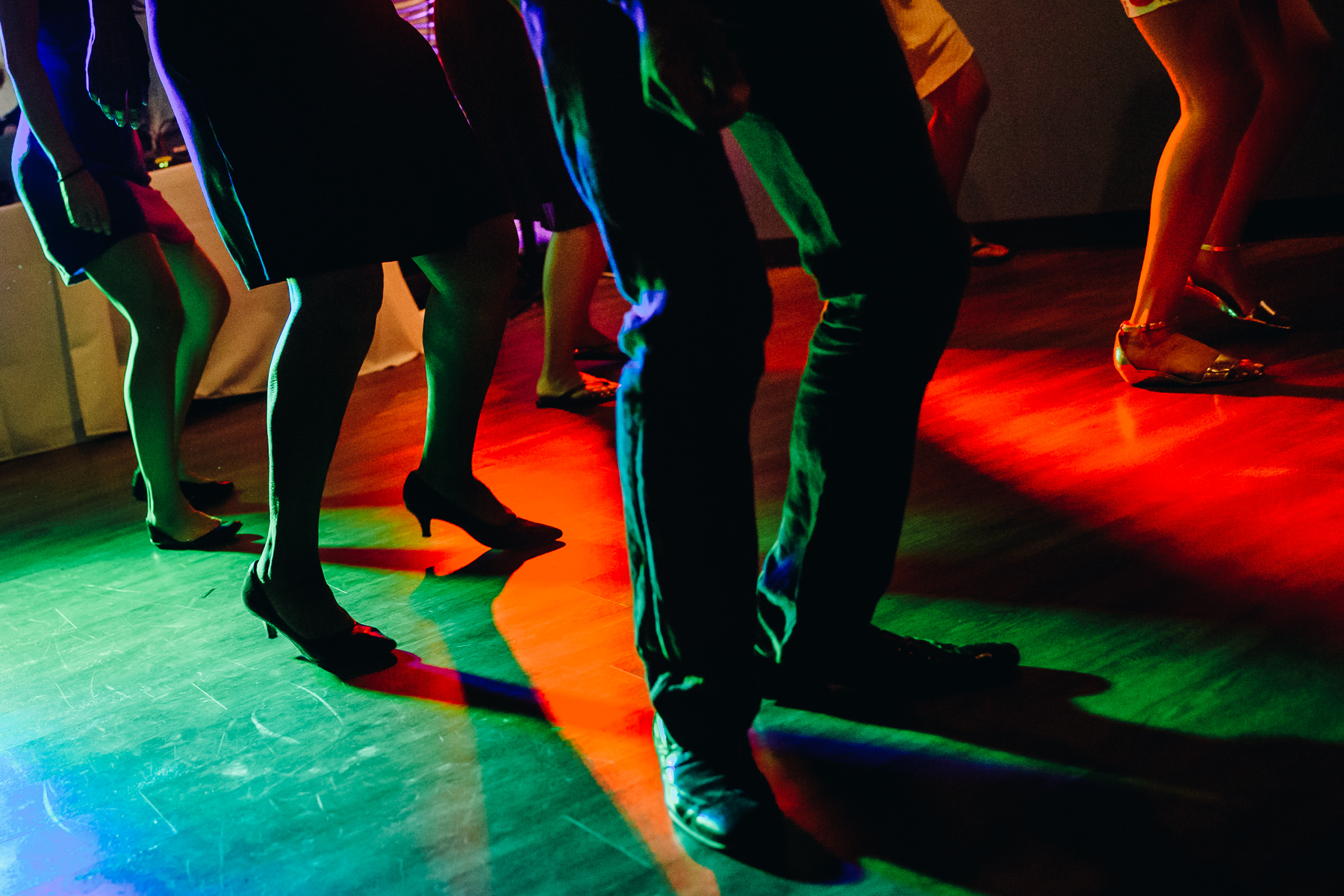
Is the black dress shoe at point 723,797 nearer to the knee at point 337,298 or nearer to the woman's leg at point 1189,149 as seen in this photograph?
the knee at point 337,298

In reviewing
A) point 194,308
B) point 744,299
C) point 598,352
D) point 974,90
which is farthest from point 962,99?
point 744,299

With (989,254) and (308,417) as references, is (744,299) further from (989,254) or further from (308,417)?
(989,254)

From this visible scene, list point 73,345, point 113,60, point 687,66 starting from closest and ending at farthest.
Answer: point 687,66, point 113,60, point 73,345

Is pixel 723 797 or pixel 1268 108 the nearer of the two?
pixel 723 797

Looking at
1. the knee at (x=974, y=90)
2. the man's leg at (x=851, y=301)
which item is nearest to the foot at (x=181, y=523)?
the man's leg at (x=851, y=301)

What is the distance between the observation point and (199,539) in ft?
6.03

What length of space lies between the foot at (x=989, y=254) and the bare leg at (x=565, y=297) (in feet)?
5.46

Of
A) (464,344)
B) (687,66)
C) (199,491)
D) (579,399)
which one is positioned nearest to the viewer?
(687,66)

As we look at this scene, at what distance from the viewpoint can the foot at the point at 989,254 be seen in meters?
3.57

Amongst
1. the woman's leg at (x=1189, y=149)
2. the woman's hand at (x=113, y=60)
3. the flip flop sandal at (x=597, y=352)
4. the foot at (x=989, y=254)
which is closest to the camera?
the woman's hand at (x=113, y=60)

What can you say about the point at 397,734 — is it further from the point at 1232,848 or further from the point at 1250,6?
the point at 1250,6

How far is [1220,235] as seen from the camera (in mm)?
2004

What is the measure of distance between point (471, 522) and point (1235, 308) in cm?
155

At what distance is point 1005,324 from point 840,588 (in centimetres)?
181
